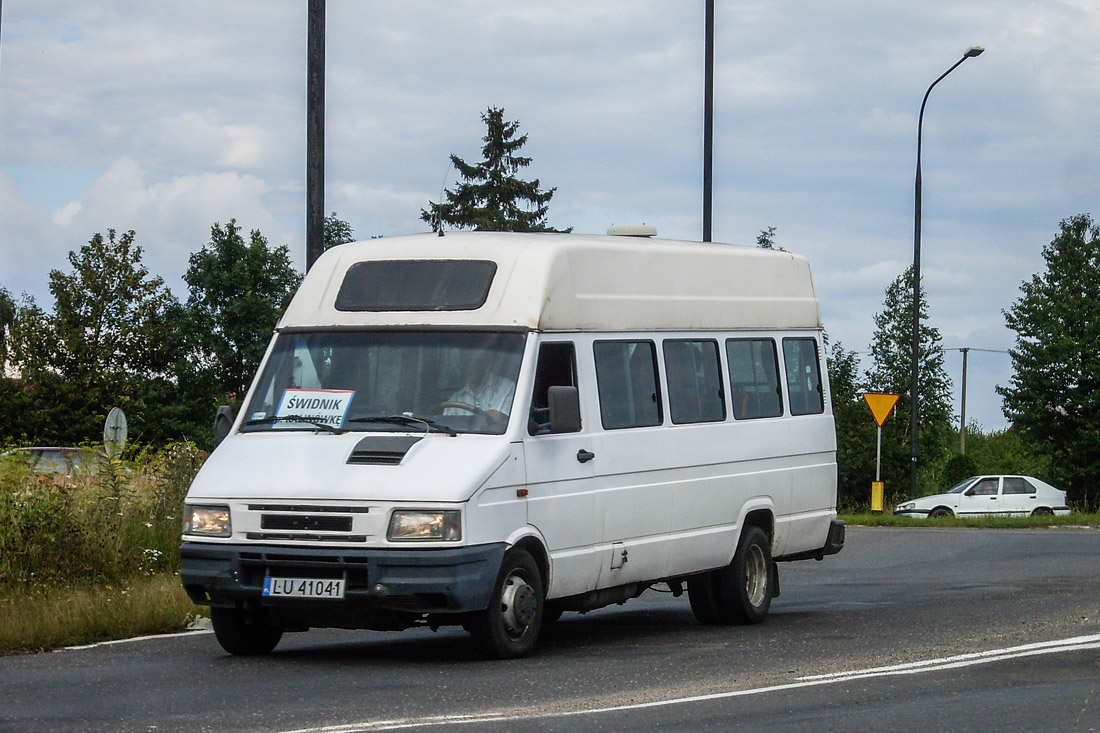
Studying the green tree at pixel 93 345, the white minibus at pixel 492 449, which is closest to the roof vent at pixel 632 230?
the white minibus at pixel 492 449

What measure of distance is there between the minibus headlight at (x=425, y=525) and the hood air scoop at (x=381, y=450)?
13.9 inches

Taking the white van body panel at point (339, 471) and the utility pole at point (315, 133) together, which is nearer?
the white van body panel at point (339, 471)

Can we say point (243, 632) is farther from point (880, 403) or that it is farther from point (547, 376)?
point (880, 403)

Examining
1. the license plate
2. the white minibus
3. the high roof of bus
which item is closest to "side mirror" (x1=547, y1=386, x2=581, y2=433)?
the white minibus

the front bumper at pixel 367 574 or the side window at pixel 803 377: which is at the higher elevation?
the side window at pixel 803 377

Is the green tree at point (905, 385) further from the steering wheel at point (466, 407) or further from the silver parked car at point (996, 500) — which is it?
the steering wheel at point (466, 407)

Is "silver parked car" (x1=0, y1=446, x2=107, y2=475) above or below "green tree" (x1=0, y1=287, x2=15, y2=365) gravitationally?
below

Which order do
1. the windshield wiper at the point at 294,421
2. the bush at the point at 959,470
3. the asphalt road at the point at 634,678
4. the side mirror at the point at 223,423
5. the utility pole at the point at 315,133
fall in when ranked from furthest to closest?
the bush at the point at 959,470 → the utility pole at the point at 315,133 → the side mirror at the point at 223,423 → the windshield wiper at the point at 294,421 → the asphalt road at the point at 634,678

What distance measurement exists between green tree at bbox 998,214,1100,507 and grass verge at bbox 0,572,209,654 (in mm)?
40194

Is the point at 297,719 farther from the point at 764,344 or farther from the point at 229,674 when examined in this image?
the point at 764,344

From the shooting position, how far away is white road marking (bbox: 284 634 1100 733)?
26.6 feet

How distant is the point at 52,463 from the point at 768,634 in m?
7.76

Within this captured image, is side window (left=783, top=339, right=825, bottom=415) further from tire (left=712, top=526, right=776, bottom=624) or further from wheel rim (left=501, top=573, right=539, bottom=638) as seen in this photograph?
wheel rim (left=501, top=573, right=539, bottom=638)

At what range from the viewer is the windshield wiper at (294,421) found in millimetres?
10758
